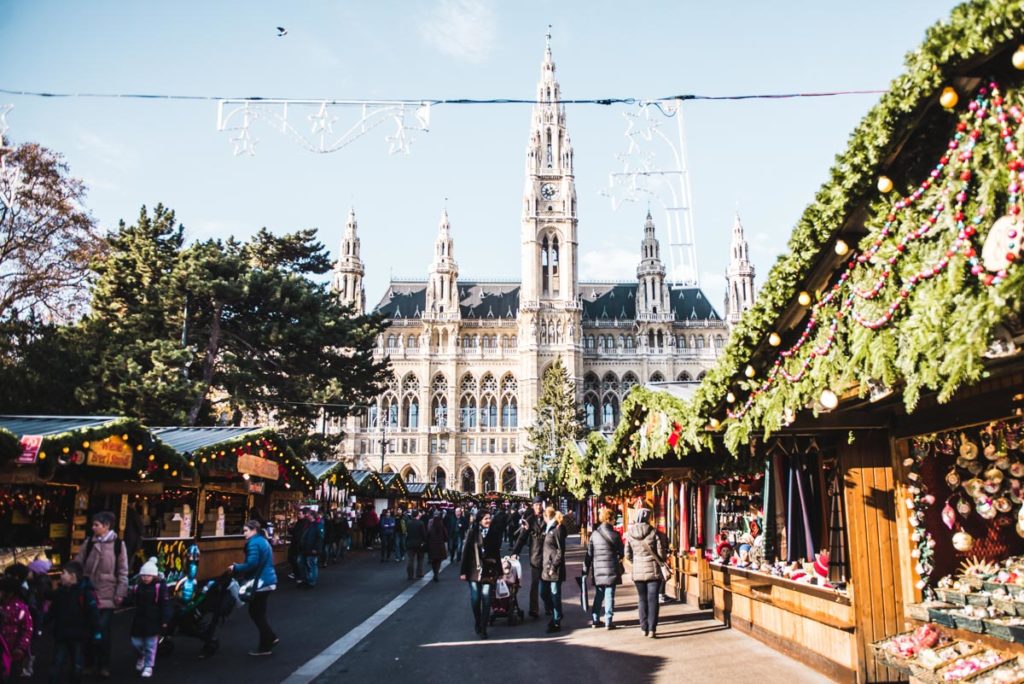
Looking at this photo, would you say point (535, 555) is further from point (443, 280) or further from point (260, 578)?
point (443, 280)

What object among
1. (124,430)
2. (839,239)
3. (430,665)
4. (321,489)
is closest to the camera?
(839,239)

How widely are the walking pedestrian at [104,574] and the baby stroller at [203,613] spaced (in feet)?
2.50

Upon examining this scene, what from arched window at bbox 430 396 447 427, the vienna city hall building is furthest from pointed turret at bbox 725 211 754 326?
arched window at bbox 430 396 447 427

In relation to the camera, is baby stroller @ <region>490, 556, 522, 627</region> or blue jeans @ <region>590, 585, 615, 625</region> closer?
blue jeans @ <region>590, 585, 615, 625</region>

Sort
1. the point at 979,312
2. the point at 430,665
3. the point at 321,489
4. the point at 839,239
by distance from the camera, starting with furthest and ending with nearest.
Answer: the point at 321,489, the point at 430,665, the point at 839,239, the point at 979,312

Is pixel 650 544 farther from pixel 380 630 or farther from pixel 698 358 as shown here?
pixel 698 358

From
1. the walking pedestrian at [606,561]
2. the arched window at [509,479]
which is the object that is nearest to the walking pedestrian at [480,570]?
the walking pedestrian at [606,561]

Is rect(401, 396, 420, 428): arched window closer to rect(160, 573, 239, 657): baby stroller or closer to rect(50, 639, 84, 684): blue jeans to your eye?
rect(160, 573, 239, 657): baby stroller

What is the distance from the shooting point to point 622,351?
2798 inches

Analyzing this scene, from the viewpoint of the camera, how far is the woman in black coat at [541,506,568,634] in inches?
377

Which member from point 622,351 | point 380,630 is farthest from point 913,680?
point 622,351

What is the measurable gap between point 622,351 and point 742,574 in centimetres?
6224

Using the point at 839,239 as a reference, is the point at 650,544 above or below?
below

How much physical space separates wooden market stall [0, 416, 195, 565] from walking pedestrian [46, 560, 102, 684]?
3.23 m
